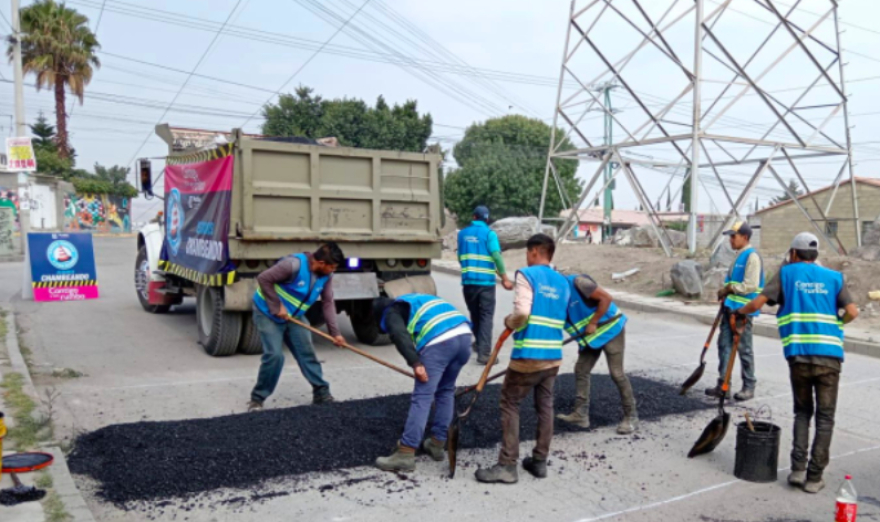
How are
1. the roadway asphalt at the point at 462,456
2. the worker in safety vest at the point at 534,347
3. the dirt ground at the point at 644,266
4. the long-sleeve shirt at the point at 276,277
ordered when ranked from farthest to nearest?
1. the dirt ground at the point at 644,266
2. the long-sleeve shirt at the point at 276,277
3. the worker in safety vest at the point at 534,347
4. the roadway asphalt at the point at 462,456

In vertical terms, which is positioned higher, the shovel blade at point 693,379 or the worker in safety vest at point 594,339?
the worker in safety vest at point 594,339

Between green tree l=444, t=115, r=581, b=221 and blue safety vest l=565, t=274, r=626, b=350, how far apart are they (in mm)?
32103

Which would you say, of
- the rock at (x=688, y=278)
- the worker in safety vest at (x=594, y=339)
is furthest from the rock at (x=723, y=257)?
the worker in safety vest at (x=594, y=339)

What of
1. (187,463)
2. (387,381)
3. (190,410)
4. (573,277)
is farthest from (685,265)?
(187,463)

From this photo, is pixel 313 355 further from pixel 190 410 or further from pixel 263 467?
pixel 263 467

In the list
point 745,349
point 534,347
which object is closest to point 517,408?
point 534,347

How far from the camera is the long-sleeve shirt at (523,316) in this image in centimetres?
436

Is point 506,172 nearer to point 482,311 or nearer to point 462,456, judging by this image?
point 482,311

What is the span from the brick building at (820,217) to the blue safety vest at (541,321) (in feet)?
79.4

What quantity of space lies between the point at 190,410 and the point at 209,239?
2604 millimetres

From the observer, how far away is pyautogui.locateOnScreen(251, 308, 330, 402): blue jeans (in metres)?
6.02

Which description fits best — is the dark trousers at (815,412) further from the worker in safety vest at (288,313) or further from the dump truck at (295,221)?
the dump truck at (295,221)

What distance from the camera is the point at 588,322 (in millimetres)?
5473

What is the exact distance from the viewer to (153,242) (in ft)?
→ 35.9
